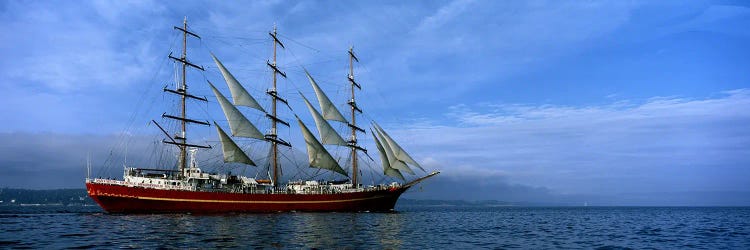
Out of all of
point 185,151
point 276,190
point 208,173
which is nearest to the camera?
point 208,173

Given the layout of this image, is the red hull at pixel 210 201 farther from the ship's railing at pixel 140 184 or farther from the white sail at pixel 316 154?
the white sail at pixel 316 154

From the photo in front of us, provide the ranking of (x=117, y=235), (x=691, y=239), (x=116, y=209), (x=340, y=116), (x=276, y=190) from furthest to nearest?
1. (x=340, y=116)
2. (x=276, y=190)
3. (x=116, y=209)
4. (x=691, y=239)
5. (x=117, y=235)

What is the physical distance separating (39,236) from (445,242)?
22.2 meters

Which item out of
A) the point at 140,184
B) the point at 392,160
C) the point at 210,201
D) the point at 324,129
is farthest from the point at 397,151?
the point at 140,184

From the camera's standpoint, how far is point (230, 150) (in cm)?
6525

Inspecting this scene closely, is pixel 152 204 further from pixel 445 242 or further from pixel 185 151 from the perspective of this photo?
pixel 445 242

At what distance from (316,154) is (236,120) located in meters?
11.7

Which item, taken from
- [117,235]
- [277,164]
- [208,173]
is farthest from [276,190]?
[117,235]

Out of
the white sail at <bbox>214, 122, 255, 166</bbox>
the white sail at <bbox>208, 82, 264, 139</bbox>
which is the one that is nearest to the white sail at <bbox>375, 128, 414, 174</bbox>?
the white sail at <bbox>208, 82, 264, 139</bbox>

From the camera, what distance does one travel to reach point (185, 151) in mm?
64625

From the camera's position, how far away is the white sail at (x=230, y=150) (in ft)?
213

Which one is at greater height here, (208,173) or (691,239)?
(208,173)

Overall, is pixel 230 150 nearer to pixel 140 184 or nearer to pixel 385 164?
pixel 140 184

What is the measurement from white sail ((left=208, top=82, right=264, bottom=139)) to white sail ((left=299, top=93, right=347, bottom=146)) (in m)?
8.55
